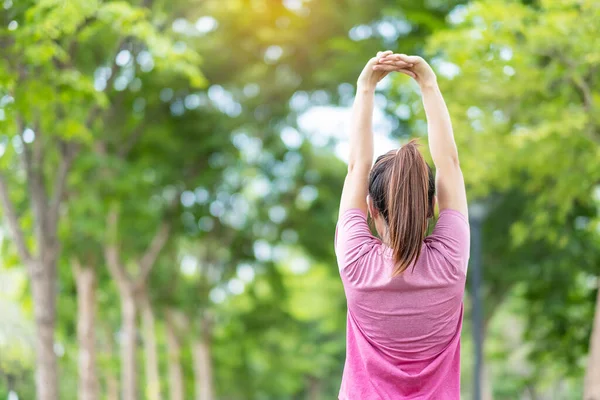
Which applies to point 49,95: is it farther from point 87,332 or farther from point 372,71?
point 87,332

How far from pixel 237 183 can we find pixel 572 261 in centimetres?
756

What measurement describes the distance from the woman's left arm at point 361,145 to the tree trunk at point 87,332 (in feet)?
52.9

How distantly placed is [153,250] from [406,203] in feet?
55.6

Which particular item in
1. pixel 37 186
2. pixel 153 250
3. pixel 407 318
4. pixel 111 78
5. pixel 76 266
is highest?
pixel 111 78

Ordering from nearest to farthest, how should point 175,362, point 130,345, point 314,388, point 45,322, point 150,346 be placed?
point 45,322 < point 130,345 < point 150,346 < point 175,362 < point 314,388

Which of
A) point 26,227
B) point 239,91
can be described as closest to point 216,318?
point 239,91

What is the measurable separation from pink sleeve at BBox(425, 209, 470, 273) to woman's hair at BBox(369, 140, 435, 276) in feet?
0.19

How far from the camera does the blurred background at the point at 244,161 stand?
9.85m

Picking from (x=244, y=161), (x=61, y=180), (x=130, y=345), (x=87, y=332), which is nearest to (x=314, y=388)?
(x=130, y=345)

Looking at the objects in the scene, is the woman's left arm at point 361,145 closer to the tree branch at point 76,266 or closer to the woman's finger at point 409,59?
the woman's finger at point 409,59

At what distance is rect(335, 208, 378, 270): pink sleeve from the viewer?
2289 mm

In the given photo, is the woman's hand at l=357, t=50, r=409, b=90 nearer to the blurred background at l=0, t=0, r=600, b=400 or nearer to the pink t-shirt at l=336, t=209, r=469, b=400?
the pink t-shirt at l=336, t=209, r=469, b=400

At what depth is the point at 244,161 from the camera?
60.2 ft

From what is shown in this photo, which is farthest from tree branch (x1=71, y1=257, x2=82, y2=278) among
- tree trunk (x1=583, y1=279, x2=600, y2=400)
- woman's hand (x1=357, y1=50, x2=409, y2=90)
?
woman's hand (x1=357, y1=50, x2=409, y2=90)
